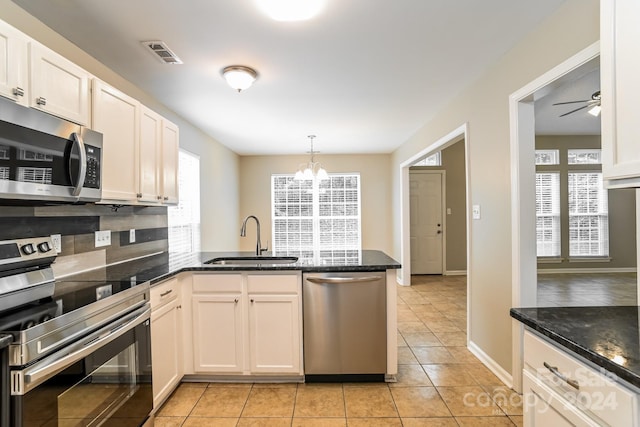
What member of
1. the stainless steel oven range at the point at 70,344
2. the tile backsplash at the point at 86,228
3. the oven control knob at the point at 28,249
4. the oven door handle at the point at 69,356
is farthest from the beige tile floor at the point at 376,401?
the oven control knob at the point at 28,249

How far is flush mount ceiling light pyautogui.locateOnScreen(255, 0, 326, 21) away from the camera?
175 cm

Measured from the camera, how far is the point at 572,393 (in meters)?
1.03

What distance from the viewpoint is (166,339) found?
85.4 inches

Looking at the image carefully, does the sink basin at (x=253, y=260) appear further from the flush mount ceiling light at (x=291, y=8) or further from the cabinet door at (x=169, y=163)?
the flush mount ceiling light at (x=291, y=8)

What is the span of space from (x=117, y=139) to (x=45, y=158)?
2.17 ft

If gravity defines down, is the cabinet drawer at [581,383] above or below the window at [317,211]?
below

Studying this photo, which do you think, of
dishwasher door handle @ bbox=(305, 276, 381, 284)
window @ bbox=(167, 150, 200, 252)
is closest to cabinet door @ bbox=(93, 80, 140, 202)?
window @ bbox=(167, 150, 200, 252)

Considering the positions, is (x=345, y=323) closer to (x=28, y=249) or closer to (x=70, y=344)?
(x=70, y=344)

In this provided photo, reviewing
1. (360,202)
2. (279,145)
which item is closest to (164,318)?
(279,145)

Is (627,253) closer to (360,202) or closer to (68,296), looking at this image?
(360,202)

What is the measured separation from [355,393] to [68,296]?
192cm

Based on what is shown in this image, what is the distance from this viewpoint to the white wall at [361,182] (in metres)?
6.58

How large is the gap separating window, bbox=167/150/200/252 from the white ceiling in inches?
29.0

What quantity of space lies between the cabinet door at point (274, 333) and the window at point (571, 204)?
583 cm
